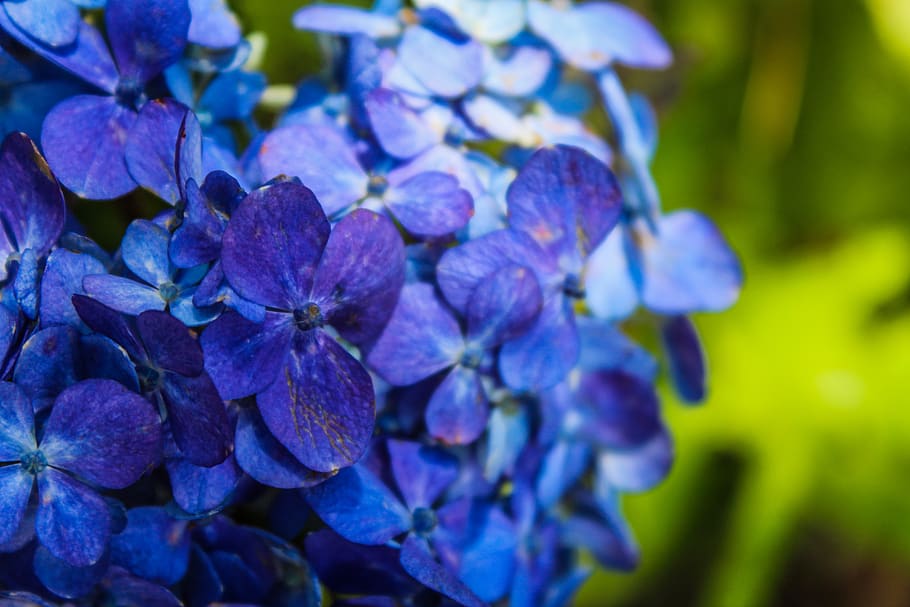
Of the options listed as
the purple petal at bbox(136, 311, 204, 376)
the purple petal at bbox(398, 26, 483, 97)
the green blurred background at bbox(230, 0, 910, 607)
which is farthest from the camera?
the green blurred background at bbox(230, 0, 910, 607)

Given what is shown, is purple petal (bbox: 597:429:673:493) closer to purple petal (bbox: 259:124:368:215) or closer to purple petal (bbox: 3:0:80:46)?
purple petal (bbox: 259:124:368:215)

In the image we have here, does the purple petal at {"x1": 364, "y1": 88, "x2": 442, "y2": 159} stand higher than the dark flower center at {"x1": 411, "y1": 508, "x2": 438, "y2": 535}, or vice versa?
the purple petal at {"x1": 364, "y1": 88, "x2": 442, "y2": 159}

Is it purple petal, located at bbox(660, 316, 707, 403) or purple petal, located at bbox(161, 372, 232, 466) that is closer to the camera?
purple petal, located at bbox(161, 372, 232, 466)

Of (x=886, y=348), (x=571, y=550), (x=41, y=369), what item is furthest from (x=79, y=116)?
(x=886, y=348)

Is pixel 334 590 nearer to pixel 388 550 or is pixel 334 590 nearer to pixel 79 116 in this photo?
pixel 388 550

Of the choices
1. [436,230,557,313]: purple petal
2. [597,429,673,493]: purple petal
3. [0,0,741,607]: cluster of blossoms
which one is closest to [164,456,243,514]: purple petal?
[0,0,741,607]: cluster of blossoms
